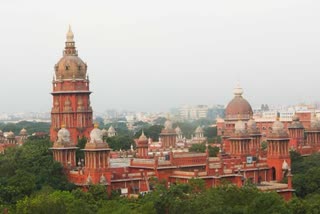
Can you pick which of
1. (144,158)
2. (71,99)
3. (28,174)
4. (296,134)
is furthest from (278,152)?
(28,174)

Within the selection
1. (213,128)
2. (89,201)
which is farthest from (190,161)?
(213,128)

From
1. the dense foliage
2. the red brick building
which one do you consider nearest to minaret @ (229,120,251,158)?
the red brick building

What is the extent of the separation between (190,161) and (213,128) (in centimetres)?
6249

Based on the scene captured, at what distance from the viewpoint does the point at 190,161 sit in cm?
5312

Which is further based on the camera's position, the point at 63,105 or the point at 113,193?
the point at 63,105

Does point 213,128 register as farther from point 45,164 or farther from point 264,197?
point 264,197

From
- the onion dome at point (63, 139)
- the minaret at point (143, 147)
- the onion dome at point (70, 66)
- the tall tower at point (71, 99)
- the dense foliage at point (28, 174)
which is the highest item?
the onion dome at point (70, 66)

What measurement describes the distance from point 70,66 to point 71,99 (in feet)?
9.16

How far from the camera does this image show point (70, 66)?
208ft

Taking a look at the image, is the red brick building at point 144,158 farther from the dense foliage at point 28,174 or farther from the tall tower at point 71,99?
the dense foliage at point 28,174

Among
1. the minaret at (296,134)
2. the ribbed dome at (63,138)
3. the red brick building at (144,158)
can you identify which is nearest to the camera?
the red brick building at (144,158)

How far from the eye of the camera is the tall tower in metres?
62.8

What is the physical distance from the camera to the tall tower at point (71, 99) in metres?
62.8

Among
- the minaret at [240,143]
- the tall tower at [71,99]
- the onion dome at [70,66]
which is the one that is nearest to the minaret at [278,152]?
the minaret at [240,143]
